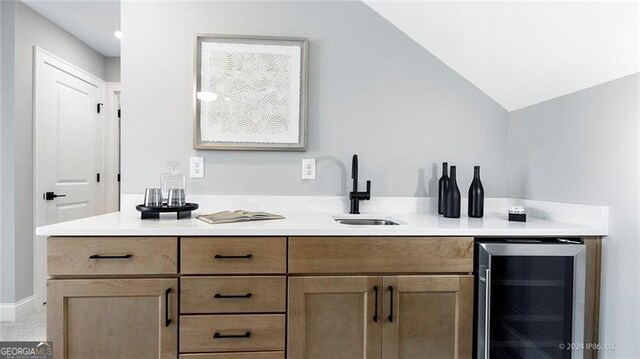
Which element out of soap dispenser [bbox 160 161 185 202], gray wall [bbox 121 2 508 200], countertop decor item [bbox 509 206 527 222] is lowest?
countertop decor item [bbox 509 206 527 222]

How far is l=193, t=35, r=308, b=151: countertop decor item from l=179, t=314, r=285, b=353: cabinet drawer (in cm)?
96

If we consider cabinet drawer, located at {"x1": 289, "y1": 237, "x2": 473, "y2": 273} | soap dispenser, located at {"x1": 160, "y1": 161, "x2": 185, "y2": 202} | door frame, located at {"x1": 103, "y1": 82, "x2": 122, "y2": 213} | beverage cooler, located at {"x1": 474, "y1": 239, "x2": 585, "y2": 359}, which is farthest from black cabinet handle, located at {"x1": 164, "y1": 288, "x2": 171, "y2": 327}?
door frame, located at {"x1": 103, "y1": 82, "x2": 122, "y2": 213}

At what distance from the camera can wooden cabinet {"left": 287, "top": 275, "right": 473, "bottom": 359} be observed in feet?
4.68

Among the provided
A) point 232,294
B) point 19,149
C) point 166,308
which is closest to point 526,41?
point 232,294

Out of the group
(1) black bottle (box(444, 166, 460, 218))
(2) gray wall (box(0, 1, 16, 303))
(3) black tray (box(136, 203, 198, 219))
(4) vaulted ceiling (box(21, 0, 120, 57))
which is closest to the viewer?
(3) black tray (box(136, 203, 198, 219))

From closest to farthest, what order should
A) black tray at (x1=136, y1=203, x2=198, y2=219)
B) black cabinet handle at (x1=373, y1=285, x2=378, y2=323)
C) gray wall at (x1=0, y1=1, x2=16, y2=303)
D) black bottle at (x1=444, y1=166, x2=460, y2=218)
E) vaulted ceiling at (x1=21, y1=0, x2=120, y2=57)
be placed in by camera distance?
black cabinet handle at (x1=373, y1=285, x2=378, y2=323), black tray at (x1=136, y1=203, x2=198, y2=219), black bottle at (x1=444, y1=166, x2=460, y2=218), gray wall at (x1=0, y1=1, x2=16, y2=303), vaulted ceiling at (x1=21, y1=0, x2=120, y2=57)

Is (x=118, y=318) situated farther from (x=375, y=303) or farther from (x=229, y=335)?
(x=375, y=303)

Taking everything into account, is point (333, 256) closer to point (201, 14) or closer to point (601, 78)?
point (601, 78)

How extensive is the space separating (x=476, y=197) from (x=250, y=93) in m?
1.44

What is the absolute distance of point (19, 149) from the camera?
2.56m

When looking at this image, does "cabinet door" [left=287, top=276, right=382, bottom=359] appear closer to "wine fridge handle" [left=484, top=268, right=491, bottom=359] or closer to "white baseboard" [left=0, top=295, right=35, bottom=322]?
"wine fridge handle" [left=484, top=268, right=491, bottom=359]

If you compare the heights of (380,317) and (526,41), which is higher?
(526,41)

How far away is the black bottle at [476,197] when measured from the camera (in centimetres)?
191

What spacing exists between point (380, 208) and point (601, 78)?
4.03 feet
